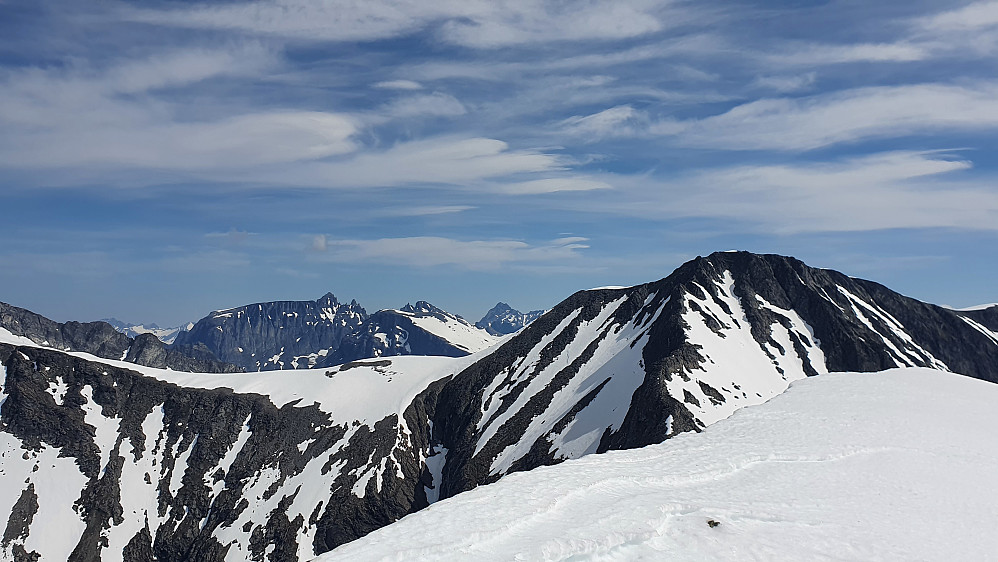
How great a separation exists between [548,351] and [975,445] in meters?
117

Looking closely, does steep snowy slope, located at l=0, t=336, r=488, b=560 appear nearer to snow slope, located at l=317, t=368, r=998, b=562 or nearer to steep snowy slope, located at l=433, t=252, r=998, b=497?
steep snowy slope, located at l=433, t=252, r=998, b=497

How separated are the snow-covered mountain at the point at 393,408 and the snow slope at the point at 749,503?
2387 inches

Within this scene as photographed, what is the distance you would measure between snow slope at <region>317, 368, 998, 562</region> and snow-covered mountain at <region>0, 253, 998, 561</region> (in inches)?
2387

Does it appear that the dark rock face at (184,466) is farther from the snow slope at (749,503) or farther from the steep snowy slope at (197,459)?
the snow slope at (749,503)

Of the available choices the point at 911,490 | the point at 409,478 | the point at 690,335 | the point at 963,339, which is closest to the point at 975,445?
the point at 911,490

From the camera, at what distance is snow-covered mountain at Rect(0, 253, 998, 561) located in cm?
10500

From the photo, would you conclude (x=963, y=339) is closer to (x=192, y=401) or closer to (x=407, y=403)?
(x=407, y=403)

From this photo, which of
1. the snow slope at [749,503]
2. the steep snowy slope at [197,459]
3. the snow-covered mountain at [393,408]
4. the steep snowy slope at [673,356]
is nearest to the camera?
the snow slope at [749,503]

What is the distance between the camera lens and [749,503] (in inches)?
622

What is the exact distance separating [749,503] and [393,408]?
130 meters

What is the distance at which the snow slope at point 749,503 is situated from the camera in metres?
13.1

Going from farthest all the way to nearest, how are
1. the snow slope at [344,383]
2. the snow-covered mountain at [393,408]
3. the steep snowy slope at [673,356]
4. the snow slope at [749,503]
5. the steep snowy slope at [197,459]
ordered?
1. the snow slope at [344,383]
2. the steep snowy slope at [197,459]
3. the snow-covered mountain at [393,408]
4. the steep snowy slope at [673,356]
5. the snow slope at [749,503]

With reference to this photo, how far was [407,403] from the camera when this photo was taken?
141 metres

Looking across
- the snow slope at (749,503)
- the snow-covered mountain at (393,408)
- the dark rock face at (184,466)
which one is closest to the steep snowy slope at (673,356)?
the snow-covered mountain at (393,408)
